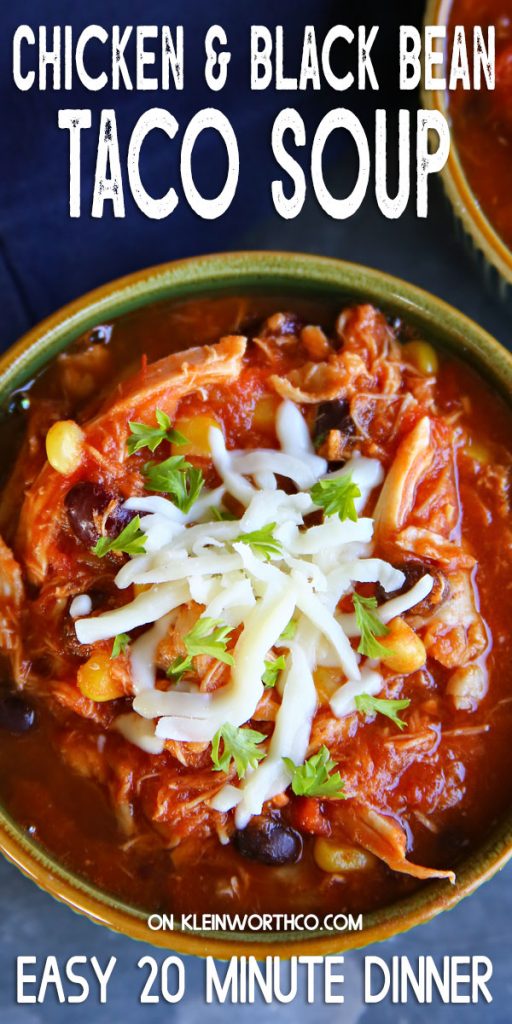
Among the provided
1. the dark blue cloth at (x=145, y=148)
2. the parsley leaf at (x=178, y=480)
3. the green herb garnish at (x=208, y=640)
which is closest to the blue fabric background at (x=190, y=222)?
the dark blue cloth at (x=145, y=148)

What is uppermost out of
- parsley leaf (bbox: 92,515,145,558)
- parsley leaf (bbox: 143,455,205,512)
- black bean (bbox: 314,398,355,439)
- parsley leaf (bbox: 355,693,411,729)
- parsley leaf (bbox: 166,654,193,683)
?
black bean (bbox: 314,398,355,439)

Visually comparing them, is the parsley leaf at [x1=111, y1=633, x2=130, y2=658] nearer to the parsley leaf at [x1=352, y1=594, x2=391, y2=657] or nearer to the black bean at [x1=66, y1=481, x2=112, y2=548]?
the black bean at [x1=66, y1=481, x2=112, y2=548]

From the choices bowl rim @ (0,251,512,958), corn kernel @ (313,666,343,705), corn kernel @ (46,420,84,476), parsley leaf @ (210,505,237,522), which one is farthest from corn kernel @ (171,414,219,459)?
corn kernel @ (313,666,343,705)

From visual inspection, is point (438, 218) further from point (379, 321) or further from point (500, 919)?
point (500, 919)

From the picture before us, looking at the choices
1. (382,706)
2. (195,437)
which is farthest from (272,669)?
(195,437)

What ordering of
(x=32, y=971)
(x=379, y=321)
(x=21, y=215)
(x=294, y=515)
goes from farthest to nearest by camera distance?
1. (x=21, y=215)
2. (x=32, y=971)
3. (x=379, y=321)
4. (x=294, y=515)

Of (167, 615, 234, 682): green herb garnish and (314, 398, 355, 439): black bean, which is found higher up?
(314, 398, 355, 439): black bean

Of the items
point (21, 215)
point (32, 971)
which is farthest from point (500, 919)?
point (21, 215)
